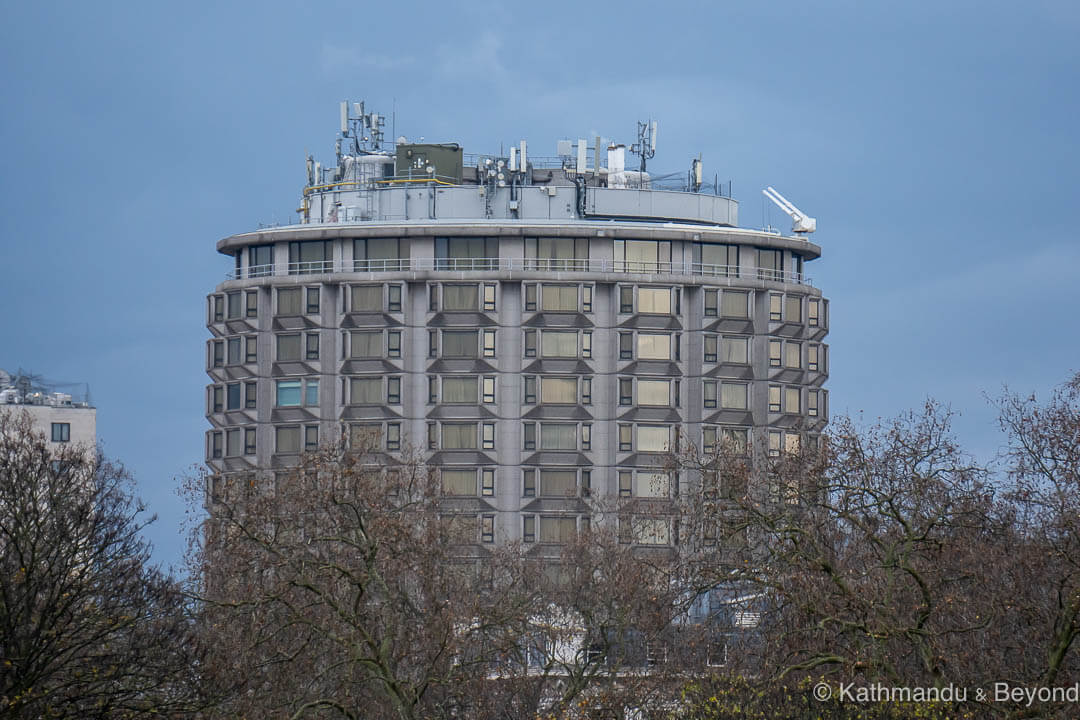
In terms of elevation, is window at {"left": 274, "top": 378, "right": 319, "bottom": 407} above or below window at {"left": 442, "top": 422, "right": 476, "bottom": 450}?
above

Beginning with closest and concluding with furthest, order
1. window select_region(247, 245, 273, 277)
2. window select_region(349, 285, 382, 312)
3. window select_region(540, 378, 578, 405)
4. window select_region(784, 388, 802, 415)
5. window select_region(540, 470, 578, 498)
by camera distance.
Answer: window select_region(540, 470, 578, 498) < window select_region(540, 378, 578, 405) < window select_region(349, 285, 382, 312) < window select_region(784, 388, 802, 415) < window select_region(247, 245, 273, 277)

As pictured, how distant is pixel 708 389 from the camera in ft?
577

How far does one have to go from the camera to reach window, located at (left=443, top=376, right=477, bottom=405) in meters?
173

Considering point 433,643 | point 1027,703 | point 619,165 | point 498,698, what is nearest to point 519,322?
point 619,165

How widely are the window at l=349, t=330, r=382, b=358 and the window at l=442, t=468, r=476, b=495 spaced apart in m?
11.9

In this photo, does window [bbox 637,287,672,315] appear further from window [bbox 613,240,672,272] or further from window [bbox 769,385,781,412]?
window [bbox 769,385,781,412]

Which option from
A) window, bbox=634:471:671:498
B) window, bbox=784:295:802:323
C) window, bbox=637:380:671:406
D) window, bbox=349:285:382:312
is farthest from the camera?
window, bbox=784:295:802:323

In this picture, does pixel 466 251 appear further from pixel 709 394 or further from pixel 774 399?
pixel 774 399

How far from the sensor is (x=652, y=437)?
174250 mm

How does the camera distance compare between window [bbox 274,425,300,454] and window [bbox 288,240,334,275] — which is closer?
window [bbox 274,425,300,454]

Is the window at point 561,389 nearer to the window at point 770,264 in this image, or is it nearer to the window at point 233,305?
the window at point 770,264

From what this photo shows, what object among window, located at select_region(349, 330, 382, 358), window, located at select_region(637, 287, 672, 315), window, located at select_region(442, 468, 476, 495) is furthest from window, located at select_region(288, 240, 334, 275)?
window, located at select_region(637, 287, 672, 315)

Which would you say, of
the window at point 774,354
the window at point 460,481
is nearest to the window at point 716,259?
the window at point 774,354

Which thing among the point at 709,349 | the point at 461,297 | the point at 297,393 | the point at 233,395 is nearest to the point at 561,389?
the point at 461,297
